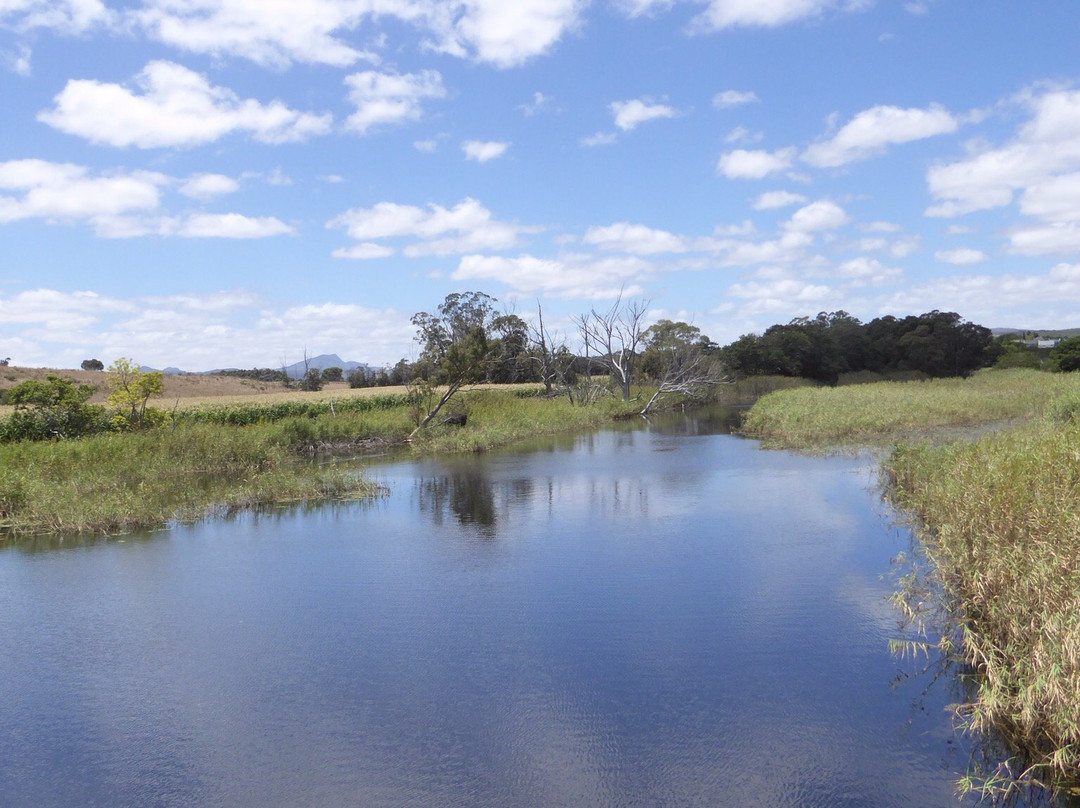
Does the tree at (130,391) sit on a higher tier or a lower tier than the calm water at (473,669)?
higher

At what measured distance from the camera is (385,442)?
29062 mm

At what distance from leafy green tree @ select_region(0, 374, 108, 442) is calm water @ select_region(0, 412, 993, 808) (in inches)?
347

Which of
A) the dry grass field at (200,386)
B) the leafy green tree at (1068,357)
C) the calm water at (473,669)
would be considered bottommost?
the calm water at (473,669)

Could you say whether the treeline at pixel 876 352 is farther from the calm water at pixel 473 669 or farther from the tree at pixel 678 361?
the calm water at pixel 473 669

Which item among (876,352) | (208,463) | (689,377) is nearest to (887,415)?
(208,463)

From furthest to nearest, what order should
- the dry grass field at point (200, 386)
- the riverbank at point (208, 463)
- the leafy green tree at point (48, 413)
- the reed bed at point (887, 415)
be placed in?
the dry grass field at point (200, 386)
the reed bed at point (887, 415)
the leafy green tree at point (48, 413)
the riverbank at point (208, 463)

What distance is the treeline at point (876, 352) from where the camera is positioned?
5972 centimetres

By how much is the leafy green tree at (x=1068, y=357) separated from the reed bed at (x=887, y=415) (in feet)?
69.0

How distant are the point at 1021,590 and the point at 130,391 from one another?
21854 millimetres

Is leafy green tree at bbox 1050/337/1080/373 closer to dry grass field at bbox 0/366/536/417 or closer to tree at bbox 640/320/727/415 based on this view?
tree at bbox 640/320/727/415

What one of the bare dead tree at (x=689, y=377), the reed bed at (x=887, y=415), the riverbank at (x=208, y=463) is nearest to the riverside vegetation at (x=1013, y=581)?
the reed bed at (x=887, y=415)

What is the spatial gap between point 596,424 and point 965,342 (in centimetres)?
3622

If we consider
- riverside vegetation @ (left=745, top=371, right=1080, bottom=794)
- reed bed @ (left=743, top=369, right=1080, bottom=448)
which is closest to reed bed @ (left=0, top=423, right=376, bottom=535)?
riverside vegetation @ (left=745, top=371, right=1080, bottom=794)

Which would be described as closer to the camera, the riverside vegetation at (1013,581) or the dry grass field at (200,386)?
the riverside vegetation at (1013,581)
